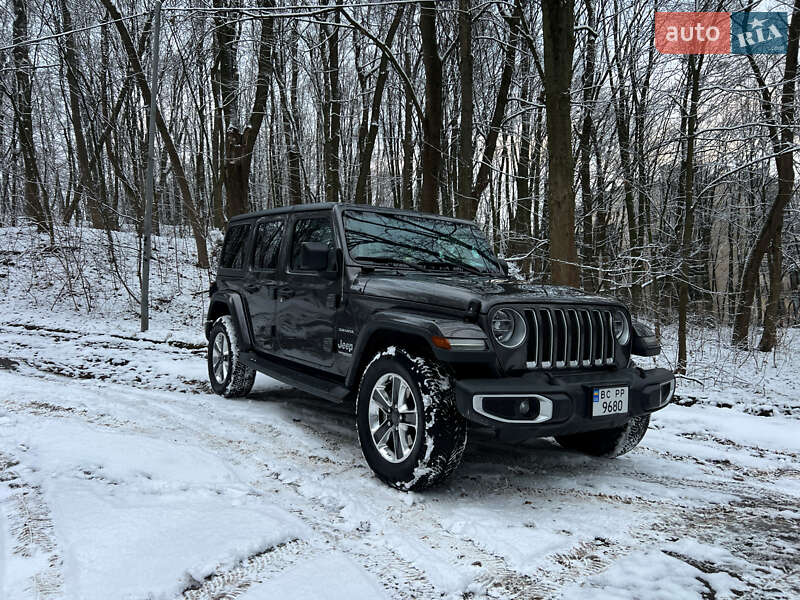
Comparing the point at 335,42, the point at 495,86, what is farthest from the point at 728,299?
the point at 335,42

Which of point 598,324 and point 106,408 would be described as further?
point 106,408

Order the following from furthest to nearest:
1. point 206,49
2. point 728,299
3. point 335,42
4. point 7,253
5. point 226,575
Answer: point 7,253 < point 335,42 < point 728,299 < point 206,49 < point 226,575

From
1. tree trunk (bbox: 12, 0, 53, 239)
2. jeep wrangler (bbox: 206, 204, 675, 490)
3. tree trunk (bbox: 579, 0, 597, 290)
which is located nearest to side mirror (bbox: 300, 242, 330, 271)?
jeep wrangler (bbox: 206, 204, 675, 490)

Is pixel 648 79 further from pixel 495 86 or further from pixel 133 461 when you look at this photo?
pixel 133 461

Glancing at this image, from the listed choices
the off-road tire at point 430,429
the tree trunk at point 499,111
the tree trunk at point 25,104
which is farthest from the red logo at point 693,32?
the tree trunk at point 25,104

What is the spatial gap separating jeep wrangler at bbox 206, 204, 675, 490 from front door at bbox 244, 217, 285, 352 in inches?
4.7

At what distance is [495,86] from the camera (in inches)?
638

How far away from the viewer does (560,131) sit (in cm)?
769

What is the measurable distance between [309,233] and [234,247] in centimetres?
175

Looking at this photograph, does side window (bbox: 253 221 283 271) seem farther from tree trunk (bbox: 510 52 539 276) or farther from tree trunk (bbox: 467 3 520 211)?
tree trunk (bbox: 467 3 520 211)

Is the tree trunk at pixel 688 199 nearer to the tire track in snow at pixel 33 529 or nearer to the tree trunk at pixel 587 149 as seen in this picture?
the tree trunk at pixel 587 149

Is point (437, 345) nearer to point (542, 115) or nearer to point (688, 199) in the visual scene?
point (688, 199)

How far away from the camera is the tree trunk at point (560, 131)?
770 cm

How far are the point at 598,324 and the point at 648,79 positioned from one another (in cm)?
1048
